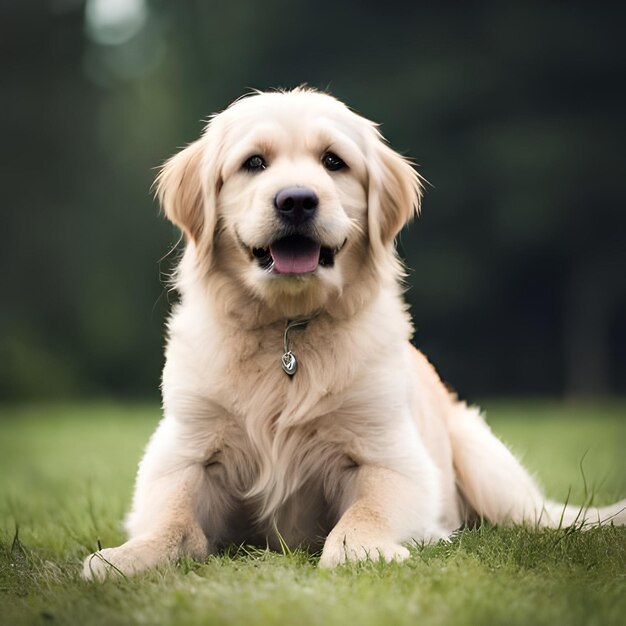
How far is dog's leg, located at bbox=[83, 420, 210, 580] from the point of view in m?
3.51

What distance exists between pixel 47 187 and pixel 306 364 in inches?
649

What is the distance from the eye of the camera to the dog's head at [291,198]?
383 centimetres

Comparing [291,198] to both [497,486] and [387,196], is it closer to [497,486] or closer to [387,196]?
[387,196]

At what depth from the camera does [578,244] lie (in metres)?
18.7

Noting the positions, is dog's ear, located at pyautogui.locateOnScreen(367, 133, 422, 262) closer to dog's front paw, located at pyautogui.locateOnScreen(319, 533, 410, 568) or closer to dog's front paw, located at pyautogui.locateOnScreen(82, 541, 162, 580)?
dog's front paw, located at pyautogui.locateOnScreen(319, 533, 410, 568)

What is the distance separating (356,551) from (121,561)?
2.61 ft

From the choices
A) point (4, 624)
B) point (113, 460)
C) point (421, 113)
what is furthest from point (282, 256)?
point (421, 113)

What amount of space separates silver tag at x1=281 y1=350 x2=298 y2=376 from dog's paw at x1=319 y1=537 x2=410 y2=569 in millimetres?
667

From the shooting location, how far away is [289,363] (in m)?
3.92

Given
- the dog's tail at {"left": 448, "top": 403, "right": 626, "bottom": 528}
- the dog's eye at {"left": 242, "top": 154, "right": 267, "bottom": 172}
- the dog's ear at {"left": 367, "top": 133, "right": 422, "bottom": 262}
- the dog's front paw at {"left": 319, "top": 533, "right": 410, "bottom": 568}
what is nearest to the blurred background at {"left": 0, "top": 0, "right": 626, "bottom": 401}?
the dog's tail at {"left": 448, "top": 403, "right": 626, "bottom": 528}

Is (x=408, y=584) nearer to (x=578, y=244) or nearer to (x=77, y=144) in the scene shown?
(x=578, y=244)

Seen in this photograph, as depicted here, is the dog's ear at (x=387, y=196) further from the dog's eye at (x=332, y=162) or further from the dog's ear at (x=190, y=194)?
the dog's ear at (x=190, y=194)

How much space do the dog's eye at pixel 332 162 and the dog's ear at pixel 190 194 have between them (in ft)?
1.58

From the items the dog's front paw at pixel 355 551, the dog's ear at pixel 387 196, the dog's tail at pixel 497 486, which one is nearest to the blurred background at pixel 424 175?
the dog's tail at pixel 497 486
